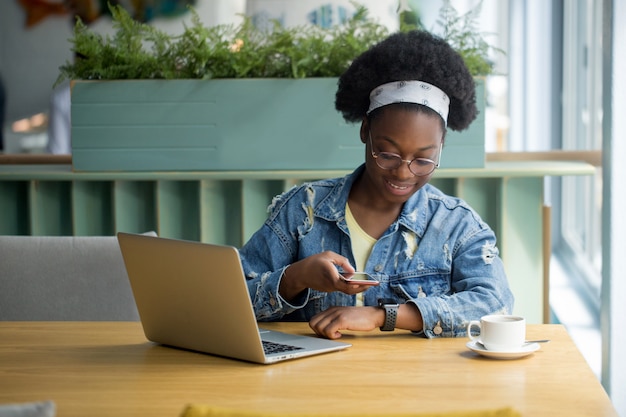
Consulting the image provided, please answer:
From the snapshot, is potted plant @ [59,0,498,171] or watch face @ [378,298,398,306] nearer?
watch face @ [378,298,398,306]

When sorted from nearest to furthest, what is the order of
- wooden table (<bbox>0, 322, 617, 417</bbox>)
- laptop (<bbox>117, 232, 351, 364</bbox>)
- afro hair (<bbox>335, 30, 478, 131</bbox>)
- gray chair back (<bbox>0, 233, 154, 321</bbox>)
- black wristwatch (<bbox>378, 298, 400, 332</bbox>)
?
wooden table (<bbox>0, 322, 617, 417</bbox>), laptop (<bbox>117, 232, 351, 364</bbox>), black wristwatch (<bbox>378, 298, 400, 332</bbox>), afro hair (<bbox>335, 30, 478, 131</bbox>), gray chair back (<bbox>0, 233, 154, 321</bbox>)

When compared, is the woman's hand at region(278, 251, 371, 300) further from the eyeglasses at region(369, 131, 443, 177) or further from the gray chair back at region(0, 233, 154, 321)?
the gray chair back at region(0, 233, 154, 321)

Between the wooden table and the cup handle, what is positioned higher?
the cup handle

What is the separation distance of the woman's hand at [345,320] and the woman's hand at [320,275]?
0.12 feet

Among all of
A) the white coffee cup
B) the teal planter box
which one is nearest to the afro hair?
the teal planter box

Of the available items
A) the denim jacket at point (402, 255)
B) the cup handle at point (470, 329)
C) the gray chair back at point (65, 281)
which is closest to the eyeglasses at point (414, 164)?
the denim jacket at point (402, 255)

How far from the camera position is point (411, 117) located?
1.88 m

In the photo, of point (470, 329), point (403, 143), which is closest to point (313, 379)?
point (470, 329)

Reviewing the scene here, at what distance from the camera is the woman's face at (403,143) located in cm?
187

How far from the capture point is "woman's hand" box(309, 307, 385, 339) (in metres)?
1.67

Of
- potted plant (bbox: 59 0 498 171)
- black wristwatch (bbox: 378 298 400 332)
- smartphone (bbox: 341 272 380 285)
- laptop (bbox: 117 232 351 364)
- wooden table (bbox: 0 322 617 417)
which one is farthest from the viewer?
potted plant (bbox: 59 0 498 171)

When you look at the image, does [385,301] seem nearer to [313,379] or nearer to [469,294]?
[469,294]

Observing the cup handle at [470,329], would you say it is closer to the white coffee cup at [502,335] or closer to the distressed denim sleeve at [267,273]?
the white coffee cup at [502,335]

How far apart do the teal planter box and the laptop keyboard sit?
→ 3.55 ft
